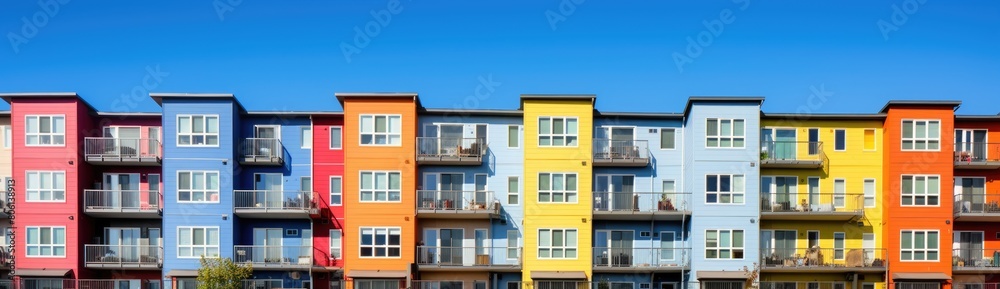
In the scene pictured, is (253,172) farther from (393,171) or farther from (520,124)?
(520,124)

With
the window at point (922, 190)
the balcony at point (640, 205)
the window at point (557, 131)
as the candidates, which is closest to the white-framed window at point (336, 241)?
the window at point (557, 131)

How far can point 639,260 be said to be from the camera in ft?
123

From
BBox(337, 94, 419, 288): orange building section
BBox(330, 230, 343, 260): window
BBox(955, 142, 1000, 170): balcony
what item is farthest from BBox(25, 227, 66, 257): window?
BBox(955, 142, 1000, 170): balcony

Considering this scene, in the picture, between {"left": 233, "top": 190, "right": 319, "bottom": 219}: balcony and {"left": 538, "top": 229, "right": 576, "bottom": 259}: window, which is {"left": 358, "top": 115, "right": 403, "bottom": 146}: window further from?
{"left": 538, "top": 229, "right": 576, "bottom": 259}: window

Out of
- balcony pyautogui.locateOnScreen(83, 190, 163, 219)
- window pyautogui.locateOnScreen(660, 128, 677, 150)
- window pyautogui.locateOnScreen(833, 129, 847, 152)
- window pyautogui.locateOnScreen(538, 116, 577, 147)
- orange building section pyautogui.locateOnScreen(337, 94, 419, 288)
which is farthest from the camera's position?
window pyautogui.locateOnScreen(660, 128, 677, 150)

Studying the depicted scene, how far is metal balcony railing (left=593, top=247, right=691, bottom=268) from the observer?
37000mm

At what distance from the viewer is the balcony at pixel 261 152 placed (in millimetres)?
37188

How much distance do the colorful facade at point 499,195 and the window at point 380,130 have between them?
3.7 inches

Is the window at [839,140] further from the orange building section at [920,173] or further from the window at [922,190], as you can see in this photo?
the window at [922,190]

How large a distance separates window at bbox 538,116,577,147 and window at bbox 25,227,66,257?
2281 cm

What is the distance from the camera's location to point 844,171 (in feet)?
124

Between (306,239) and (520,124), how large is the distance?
11.8 metres

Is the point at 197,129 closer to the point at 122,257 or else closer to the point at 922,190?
the point at 122,257

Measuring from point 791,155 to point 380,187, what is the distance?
19.5 metres
